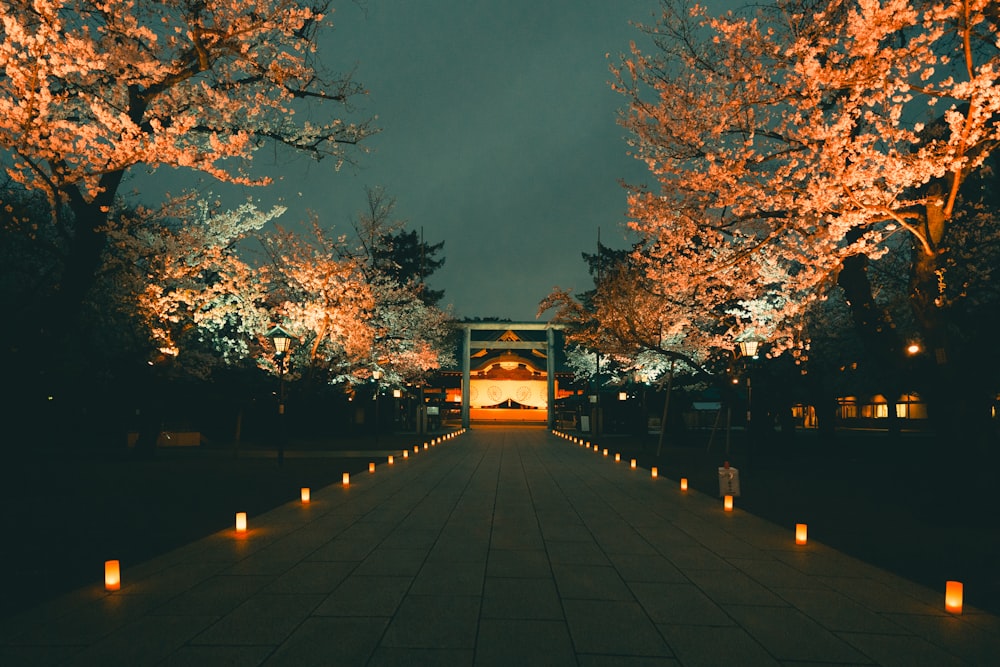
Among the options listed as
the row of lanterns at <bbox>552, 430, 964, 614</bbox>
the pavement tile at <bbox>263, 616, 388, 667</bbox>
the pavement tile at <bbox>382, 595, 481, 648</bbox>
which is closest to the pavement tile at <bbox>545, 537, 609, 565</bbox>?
the pavement tile at <bbox>382, 595, 481, 648</bbox>

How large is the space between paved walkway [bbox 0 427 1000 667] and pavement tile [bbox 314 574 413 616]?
0.08 feet

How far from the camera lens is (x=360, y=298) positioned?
104ft

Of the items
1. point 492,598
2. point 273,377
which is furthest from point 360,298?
point 492,598

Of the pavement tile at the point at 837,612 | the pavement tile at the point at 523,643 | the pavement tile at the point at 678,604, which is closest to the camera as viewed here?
the pavement tile at the point at 523,643

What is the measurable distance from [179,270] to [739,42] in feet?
65.6

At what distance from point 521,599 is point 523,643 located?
4.17 feet

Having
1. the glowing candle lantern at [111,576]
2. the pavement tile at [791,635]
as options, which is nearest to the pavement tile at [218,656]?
the glowing candle lantern at [111,576]

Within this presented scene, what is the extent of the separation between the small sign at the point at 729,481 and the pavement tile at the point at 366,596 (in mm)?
8547

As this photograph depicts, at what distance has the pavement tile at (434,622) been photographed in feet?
18.1

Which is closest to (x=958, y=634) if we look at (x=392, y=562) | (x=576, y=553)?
(x=576, y=553)

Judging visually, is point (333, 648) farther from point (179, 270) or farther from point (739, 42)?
point (179, 270)

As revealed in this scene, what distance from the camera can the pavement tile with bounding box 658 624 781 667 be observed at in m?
5.16

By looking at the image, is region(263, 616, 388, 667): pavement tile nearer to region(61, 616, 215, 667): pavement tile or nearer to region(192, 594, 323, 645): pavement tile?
region(192, 594, 323, 645): pavement tile

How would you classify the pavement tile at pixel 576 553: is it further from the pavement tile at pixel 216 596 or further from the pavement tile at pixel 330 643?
the pavement tile at pixel 216 596
